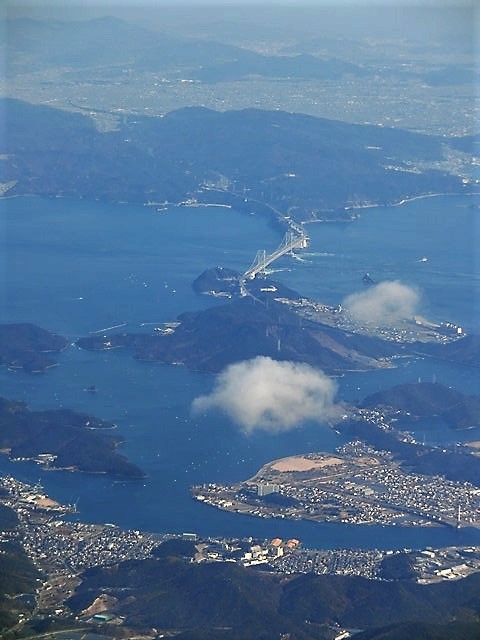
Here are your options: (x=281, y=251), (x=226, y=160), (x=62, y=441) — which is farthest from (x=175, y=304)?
(x=226, y=160)

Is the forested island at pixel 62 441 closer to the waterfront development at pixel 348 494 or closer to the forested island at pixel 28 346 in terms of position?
the waterfront development at pixel 348 494

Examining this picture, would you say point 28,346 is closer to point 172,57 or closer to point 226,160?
point 226,160

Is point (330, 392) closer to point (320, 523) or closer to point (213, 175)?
point (320, 523)

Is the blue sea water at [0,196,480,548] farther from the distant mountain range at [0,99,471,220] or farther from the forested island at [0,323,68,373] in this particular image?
the distant mountain range at [0,99,471,220]

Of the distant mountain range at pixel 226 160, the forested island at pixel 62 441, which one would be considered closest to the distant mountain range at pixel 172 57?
the distant mountain range at pixel 226 160

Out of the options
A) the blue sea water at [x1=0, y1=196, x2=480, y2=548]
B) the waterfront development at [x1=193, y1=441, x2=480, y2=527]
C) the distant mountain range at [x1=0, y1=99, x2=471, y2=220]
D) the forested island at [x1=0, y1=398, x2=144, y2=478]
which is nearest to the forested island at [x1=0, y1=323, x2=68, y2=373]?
the blue sea water at [x1=0, y1=196, x2=480, y2=548]

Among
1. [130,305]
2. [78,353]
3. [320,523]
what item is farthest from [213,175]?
[320,523]
